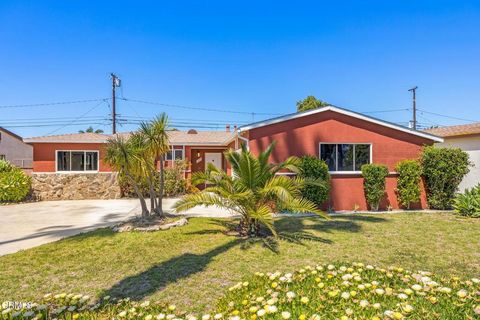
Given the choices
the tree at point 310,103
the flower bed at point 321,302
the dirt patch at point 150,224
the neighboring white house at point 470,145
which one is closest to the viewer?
the flower bed at point 321,302

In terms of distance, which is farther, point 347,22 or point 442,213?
point 347,22

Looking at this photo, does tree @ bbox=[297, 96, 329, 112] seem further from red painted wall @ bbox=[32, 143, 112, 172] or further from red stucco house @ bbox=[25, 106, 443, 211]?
red painted wall @ bbox=[32, 143, 112, 172]

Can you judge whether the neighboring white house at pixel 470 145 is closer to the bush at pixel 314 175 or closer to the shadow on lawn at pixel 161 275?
the bush at pixel 314 175

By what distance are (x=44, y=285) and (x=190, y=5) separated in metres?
12.1

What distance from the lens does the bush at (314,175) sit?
410 inches

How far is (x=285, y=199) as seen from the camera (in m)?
6.71

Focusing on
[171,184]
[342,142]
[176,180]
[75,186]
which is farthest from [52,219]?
[342,142]

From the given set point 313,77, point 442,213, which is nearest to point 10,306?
point 442,213

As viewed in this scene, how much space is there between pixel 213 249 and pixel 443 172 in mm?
9691

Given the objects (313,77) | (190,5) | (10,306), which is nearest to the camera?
(10,306)

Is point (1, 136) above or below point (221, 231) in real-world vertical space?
above

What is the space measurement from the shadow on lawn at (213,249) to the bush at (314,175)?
121cm

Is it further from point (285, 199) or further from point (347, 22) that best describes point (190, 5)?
point (285, 199)

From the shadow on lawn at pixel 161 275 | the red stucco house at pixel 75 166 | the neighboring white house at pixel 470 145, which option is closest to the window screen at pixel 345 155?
the neighboring white house at pixel 470 145
